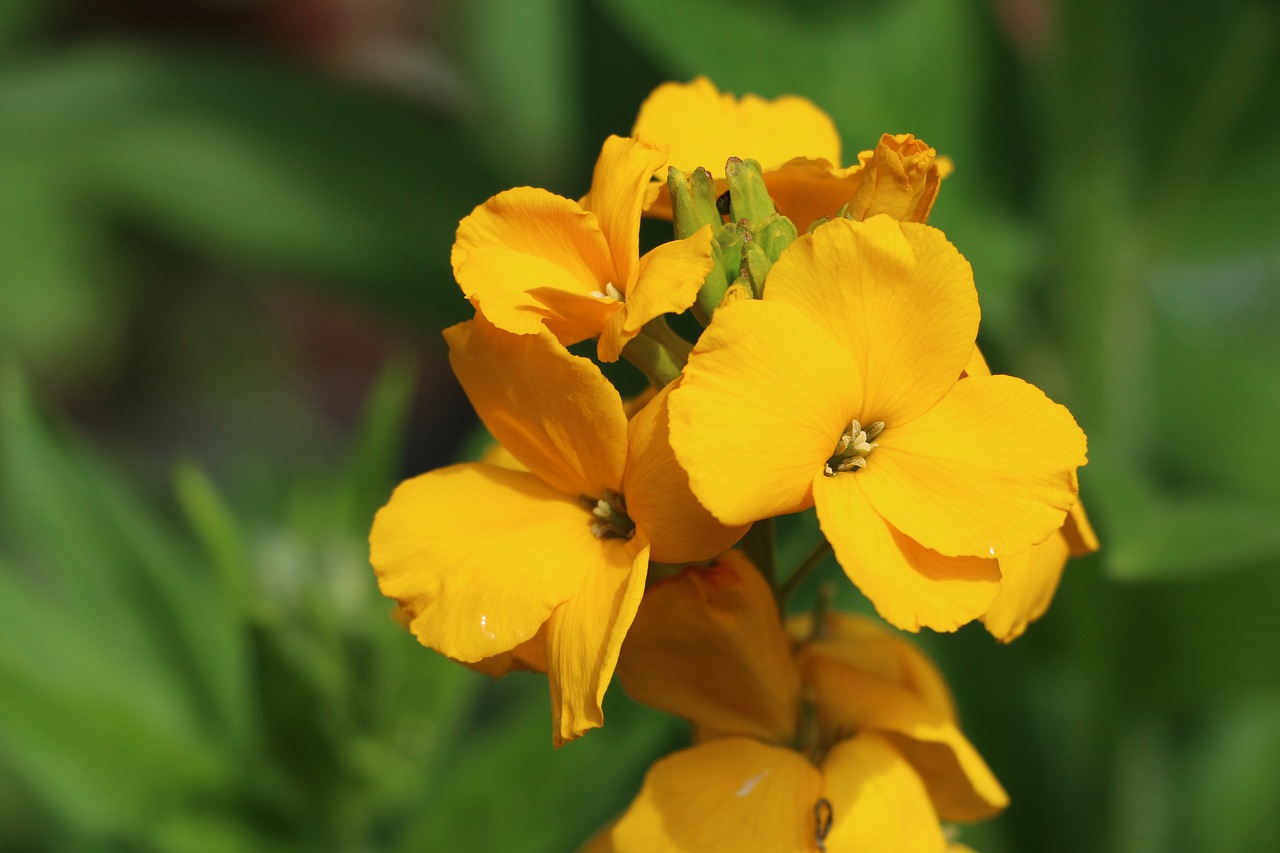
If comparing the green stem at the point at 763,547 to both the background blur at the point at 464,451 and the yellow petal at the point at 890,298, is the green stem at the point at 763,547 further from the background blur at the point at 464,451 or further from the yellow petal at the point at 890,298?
the background blur at the point at 464,451

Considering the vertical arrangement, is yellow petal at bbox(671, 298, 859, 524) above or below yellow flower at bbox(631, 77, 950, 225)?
below

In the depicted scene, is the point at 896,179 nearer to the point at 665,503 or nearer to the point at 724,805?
the point at 665,503

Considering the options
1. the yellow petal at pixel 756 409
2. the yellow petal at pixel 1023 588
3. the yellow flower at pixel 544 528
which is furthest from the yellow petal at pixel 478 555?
the yellow petal at pixel 1023 588

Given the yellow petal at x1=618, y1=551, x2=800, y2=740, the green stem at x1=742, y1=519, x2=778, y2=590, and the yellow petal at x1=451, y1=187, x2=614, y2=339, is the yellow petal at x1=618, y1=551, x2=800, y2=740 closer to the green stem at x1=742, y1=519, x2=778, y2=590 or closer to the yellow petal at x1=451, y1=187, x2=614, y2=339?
the green stem at x1=742, y1=519, x2=778, y2=590

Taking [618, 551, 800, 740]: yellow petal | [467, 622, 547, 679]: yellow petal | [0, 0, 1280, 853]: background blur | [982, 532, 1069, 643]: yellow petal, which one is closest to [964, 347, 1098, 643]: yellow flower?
[982, 532, 1069, 643]: yellow petal

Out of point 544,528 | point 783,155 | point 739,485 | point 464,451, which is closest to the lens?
point 739,485

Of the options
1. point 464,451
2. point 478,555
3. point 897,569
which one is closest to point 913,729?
point 897,569
